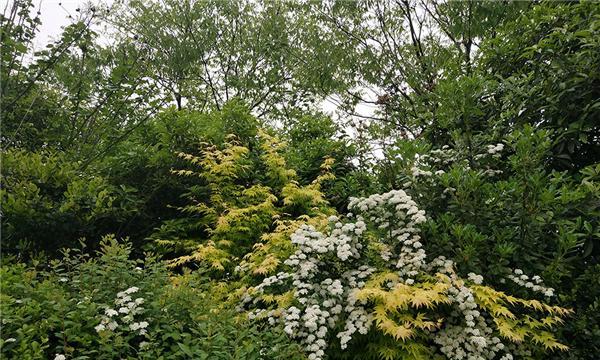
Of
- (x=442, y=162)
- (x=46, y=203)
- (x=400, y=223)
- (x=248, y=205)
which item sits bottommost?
(x=400, y=223)

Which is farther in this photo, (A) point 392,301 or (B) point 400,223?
(B) point 400,223

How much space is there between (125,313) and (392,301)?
1.61 metres

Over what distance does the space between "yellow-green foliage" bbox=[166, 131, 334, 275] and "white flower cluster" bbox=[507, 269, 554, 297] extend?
5.18 ft

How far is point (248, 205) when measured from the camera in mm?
5270

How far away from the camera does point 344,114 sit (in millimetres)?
10383

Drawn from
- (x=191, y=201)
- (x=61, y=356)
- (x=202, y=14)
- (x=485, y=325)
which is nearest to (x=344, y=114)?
(x=202, y=14)

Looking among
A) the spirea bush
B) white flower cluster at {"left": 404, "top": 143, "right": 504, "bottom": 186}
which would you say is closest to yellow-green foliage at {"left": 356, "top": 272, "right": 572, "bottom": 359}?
the spirea bush

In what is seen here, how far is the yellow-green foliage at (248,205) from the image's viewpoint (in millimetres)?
4613

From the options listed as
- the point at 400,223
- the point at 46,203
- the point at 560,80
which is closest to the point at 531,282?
the point at 400,223

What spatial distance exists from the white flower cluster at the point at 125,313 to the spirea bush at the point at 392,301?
0.87 m

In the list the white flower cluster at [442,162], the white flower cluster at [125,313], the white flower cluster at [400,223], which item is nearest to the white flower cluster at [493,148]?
the white flower cluster at [442,162]

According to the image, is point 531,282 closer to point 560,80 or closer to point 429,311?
point 429,311

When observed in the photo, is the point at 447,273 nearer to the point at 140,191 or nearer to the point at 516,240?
the point at 516,240

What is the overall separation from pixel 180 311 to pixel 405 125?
6.28m
